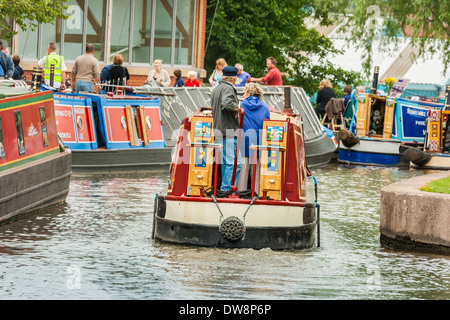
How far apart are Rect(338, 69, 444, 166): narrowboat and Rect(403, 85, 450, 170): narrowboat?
0.72 meters

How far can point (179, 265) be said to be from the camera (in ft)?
32.8

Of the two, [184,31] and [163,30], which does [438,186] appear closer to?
[163,30]

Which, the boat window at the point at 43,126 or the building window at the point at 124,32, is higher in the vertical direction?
the building window at the point at 124,32

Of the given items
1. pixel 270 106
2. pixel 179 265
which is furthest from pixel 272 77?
pixel 179 265

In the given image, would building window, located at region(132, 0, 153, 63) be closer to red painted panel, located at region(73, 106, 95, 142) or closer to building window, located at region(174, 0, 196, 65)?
building window, located at region(174, 0, 196, 65)

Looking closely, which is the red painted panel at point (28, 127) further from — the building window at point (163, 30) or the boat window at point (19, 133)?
the building window at point (163, 30)

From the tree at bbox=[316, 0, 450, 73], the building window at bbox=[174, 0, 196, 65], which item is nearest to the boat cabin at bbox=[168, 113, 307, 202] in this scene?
the tree at bbox=[316, 0, 450, 73]

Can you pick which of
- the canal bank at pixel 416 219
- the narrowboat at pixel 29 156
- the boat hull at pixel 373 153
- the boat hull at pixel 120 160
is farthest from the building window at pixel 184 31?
the canal bank at pixel 416 219

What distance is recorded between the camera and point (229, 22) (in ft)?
109

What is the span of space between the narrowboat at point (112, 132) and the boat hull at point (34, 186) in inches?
132

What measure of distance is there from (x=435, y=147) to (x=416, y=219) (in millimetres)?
12756

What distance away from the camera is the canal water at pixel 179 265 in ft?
29.1

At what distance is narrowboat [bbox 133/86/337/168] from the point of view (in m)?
21.0

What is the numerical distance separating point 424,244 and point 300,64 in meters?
28.0
